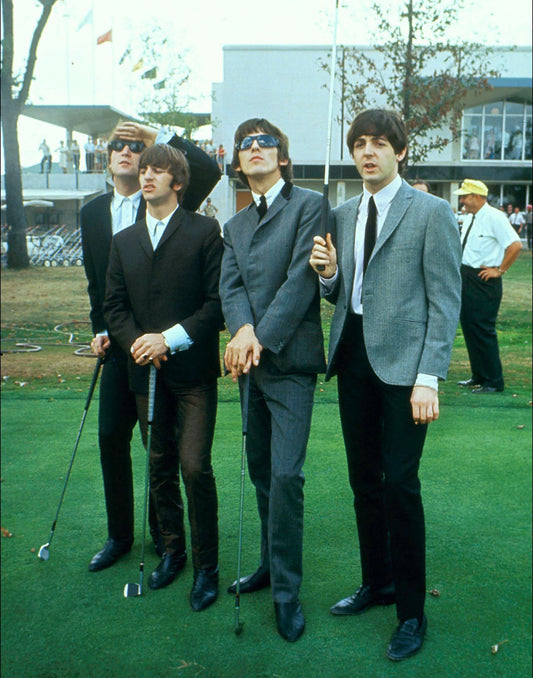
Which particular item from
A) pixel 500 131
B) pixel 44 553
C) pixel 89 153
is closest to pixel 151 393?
pixel 44 553

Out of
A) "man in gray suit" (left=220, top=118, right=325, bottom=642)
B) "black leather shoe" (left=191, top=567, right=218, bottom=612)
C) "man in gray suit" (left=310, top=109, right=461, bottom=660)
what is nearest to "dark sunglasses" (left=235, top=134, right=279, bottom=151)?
"man in gray suit" (left=220, top=118, right=325, bottom=642)

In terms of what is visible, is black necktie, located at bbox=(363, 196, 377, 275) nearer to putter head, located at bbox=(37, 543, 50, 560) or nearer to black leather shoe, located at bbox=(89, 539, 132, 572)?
black leather shoe, located at bbox=(89, 539, 132, 572)

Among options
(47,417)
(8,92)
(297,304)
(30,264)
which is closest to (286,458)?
(297,304)

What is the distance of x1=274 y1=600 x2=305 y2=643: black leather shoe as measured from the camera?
6.80ft

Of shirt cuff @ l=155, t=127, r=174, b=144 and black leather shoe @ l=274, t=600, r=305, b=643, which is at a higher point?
shirt cuff @ l=155, t=127, r=174, b=144

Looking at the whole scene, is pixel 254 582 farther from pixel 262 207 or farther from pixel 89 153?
pixel 89 153

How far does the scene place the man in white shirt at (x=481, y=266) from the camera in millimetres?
5535

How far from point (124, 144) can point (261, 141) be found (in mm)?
563

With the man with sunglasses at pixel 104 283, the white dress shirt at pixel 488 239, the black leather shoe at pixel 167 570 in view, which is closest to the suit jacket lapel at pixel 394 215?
the man with sunglasses at pixel 104 283

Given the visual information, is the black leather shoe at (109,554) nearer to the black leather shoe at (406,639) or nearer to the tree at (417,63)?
the black leather shoe at (406,639)

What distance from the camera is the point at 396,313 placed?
2.05 m

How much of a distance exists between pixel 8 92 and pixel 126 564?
4104 mm

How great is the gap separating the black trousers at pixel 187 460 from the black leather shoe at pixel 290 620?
1.15ft

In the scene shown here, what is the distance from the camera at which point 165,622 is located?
2.15m
